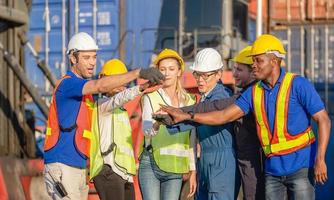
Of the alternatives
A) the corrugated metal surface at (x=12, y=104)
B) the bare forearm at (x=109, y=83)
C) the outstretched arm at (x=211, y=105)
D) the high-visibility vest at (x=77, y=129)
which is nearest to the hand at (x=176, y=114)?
the outstretched arm at (x=211, y=105)

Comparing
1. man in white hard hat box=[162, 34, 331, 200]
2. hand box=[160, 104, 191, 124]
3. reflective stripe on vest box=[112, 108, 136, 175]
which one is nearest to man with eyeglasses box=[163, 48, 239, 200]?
hand box=[160, 104, 191, 124]

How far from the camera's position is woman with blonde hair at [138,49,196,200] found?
8.35 meters

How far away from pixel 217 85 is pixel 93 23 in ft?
28.6

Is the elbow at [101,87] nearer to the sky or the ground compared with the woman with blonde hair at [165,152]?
nearer to the sky

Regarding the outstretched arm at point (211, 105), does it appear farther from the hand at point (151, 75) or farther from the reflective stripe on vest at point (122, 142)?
the reflective stripe on vest at point (122, 142)

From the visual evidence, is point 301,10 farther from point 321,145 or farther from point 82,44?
point 321,145

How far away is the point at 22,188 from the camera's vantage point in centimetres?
1041

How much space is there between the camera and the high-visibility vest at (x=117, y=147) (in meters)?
8.41

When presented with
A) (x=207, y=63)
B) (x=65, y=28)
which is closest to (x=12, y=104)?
(x=65, y=28)

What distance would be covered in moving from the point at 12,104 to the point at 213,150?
17.0ft

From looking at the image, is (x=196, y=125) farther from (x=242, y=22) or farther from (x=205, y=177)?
(x=242, y=22)

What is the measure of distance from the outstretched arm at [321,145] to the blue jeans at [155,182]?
4.77 feet

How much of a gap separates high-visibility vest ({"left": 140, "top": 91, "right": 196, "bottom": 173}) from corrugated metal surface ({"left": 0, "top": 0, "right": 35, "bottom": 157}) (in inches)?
173

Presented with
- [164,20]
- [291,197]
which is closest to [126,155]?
[291,197]
